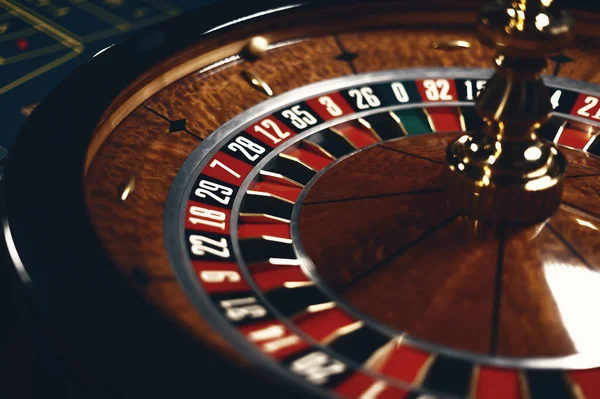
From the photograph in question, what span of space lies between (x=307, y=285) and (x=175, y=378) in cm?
44

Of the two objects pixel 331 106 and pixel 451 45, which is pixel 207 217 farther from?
pixel 451 45

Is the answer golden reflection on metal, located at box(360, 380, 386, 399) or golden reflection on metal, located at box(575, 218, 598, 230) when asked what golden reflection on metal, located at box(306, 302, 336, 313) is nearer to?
golden reflection on metal, located at box(360, 380, 386, 399)

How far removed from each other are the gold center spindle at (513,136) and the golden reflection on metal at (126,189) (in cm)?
64

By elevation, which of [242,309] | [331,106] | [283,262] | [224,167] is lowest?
[242,309]

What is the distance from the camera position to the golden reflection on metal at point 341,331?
1293 millimetres

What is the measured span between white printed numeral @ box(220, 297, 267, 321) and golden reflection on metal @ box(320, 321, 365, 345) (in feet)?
0.38

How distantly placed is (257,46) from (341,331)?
0.97 m

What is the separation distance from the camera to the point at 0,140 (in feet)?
7.24

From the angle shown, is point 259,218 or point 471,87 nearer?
point 259,218

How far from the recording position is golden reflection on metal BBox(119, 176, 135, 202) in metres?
1.55

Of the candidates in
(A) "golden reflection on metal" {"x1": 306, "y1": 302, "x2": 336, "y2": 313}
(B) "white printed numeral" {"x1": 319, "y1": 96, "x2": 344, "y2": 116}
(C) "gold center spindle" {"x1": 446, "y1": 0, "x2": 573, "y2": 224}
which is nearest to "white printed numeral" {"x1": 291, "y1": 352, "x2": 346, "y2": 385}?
(A) "golden reflection on metal" {"x1": 306, "y1": 302, "x2": 336, "y2": 313}

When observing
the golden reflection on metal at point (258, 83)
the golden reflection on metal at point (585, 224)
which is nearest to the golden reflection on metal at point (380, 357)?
the golden reflection on metal at point (585, 224)

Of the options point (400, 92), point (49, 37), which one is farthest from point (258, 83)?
point (49, 37)

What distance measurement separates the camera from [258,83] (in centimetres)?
198
